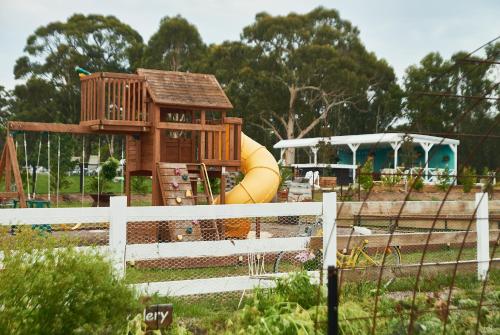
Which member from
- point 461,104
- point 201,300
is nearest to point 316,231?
point 201,300

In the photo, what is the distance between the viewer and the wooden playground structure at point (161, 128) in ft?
40.8

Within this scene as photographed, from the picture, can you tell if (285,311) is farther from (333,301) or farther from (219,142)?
(219,142)

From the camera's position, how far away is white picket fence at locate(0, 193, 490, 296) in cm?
558

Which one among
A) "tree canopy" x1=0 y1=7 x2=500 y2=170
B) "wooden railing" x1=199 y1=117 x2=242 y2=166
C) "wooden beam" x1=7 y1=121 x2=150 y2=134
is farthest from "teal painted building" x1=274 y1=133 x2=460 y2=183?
"wooden beam" x1=7 y1=121 x2=150 y2=134

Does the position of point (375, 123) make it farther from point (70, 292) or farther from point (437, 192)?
point (70, 292)

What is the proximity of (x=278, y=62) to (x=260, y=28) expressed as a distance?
2.91m

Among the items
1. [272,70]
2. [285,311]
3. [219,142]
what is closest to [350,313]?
[285,311]

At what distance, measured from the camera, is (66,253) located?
3699 mm

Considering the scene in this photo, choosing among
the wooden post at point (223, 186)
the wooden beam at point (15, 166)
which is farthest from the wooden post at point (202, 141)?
the wooden beam at point (15, 166)

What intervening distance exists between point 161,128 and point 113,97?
1.18m

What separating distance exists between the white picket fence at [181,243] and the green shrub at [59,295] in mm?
1492

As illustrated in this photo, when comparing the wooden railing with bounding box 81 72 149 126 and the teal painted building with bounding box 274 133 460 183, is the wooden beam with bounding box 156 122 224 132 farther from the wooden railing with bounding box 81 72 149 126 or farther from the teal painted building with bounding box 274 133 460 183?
the teal painted building with bounding box 274 133 460 183

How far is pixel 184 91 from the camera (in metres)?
13.4

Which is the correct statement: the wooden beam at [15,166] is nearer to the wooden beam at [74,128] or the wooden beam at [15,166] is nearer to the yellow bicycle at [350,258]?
the wooden beam at [74,128]
